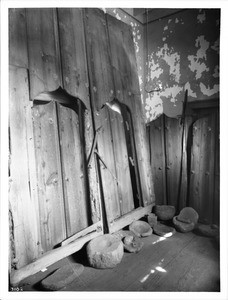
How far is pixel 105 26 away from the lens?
3.40m

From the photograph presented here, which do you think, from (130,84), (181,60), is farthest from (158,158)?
(181,60)

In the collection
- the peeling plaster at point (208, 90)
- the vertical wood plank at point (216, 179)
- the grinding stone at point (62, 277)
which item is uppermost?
the peeling plaster at point (208, 90)

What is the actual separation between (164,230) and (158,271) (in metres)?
0.92

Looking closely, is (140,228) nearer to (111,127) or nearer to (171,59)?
(111,127)

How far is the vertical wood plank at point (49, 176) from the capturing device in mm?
2566

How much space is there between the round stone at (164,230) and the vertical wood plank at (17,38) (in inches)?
110

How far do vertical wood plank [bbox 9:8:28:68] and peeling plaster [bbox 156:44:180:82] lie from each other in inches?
97.7

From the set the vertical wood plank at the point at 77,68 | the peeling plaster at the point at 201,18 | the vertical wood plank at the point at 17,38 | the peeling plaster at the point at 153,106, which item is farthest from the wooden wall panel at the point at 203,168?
the vertical wood plank at the point at 17,38

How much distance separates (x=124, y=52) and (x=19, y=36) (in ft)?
6.12

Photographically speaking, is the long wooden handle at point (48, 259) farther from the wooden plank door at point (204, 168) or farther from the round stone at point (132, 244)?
the wooden plank door at point (204, 168)

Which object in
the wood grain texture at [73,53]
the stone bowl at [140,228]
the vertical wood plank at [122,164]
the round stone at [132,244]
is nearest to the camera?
the wood grain texture at [73,53]

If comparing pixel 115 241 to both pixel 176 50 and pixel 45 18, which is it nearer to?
pixel 45 18
